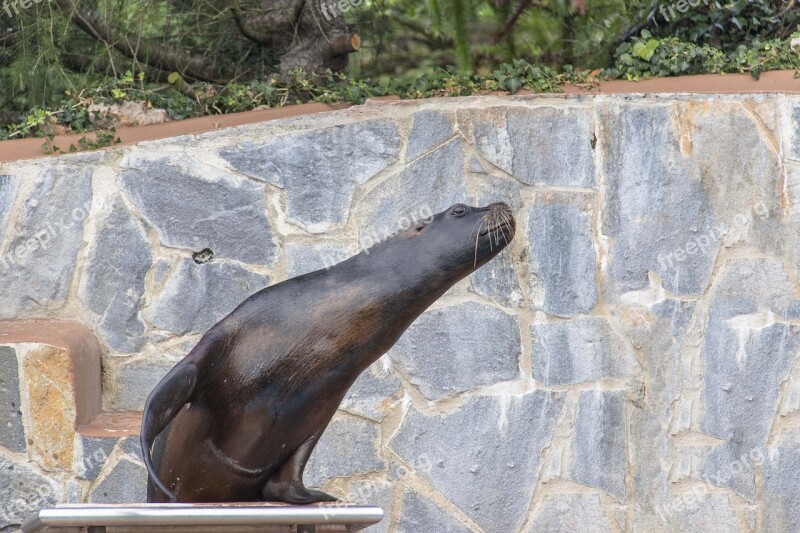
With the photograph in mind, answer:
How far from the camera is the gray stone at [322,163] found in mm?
5543

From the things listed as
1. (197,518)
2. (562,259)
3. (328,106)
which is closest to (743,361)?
(562,259)

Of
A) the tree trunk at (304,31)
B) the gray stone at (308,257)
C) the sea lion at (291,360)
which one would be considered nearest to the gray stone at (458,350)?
the gray stone at (308,257)

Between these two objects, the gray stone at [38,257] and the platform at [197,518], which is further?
the gray stone at [38,257]

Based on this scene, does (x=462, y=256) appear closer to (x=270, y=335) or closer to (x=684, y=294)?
(x=270, y=335)

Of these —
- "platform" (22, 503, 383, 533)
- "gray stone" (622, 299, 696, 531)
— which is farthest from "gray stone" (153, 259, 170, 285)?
"platform" (22, 503, 383, 533)

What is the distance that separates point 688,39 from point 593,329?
5.74 feet

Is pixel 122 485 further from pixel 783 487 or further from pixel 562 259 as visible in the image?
pixel 783 487

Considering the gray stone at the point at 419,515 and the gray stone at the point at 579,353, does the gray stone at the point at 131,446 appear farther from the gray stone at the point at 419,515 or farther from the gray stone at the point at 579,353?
the gray stone at the point at 579,353

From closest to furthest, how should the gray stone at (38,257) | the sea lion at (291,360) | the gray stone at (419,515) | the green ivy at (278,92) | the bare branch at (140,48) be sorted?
the sea lion at (291,360), the gray stone at (419,515), the gray stone at (38,257), the green ivy at (278,92), the bare branch at (140,48)

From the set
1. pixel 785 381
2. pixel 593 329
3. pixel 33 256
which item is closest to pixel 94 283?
pixel 33 256

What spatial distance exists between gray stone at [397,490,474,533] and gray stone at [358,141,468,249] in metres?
1.19

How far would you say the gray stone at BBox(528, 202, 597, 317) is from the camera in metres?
5.50

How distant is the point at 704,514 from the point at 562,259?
4.40ft

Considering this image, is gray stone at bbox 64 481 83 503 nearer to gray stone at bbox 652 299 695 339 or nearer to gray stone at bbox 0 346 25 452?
gray stone at bbox 0 346 25 452
